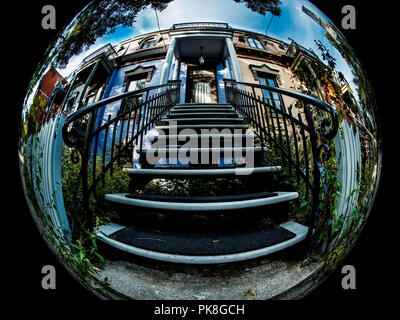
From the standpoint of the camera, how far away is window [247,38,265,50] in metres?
0.93

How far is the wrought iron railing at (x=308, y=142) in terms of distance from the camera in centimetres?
80

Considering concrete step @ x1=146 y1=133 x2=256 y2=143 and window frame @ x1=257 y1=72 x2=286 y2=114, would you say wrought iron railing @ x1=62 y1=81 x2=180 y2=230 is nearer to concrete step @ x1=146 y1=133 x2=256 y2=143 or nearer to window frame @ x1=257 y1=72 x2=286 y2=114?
concrete step @ x1=146 y1=133 x2=256 y2=143

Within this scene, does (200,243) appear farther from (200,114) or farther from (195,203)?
(200,114)

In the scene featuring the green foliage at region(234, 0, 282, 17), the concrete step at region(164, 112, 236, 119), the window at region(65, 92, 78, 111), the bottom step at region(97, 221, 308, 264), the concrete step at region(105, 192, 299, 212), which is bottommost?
the bottom step at region(97, 221, 308, 264)

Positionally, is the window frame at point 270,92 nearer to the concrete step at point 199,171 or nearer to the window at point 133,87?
the concrete step at point 199,171

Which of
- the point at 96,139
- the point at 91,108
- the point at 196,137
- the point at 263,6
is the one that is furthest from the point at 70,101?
the point at 263,6

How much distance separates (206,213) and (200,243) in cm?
14

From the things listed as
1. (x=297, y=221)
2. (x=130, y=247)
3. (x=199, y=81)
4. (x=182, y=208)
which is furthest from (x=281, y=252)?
(x=199, y=81)

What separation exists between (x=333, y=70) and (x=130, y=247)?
1379mm

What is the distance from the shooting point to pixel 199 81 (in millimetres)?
1209

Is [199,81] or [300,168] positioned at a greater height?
[199,81]

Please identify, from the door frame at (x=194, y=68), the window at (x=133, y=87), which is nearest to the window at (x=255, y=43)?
the door frame at (x=194, y=68)

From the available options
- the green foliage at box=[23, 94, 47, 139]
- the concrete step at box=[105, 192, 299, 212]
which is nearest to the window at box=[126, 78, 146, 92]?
the green foliage at box=[23, 94, 47, 139]

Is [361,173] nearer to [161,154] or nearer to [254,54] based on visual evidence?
[254,54]
